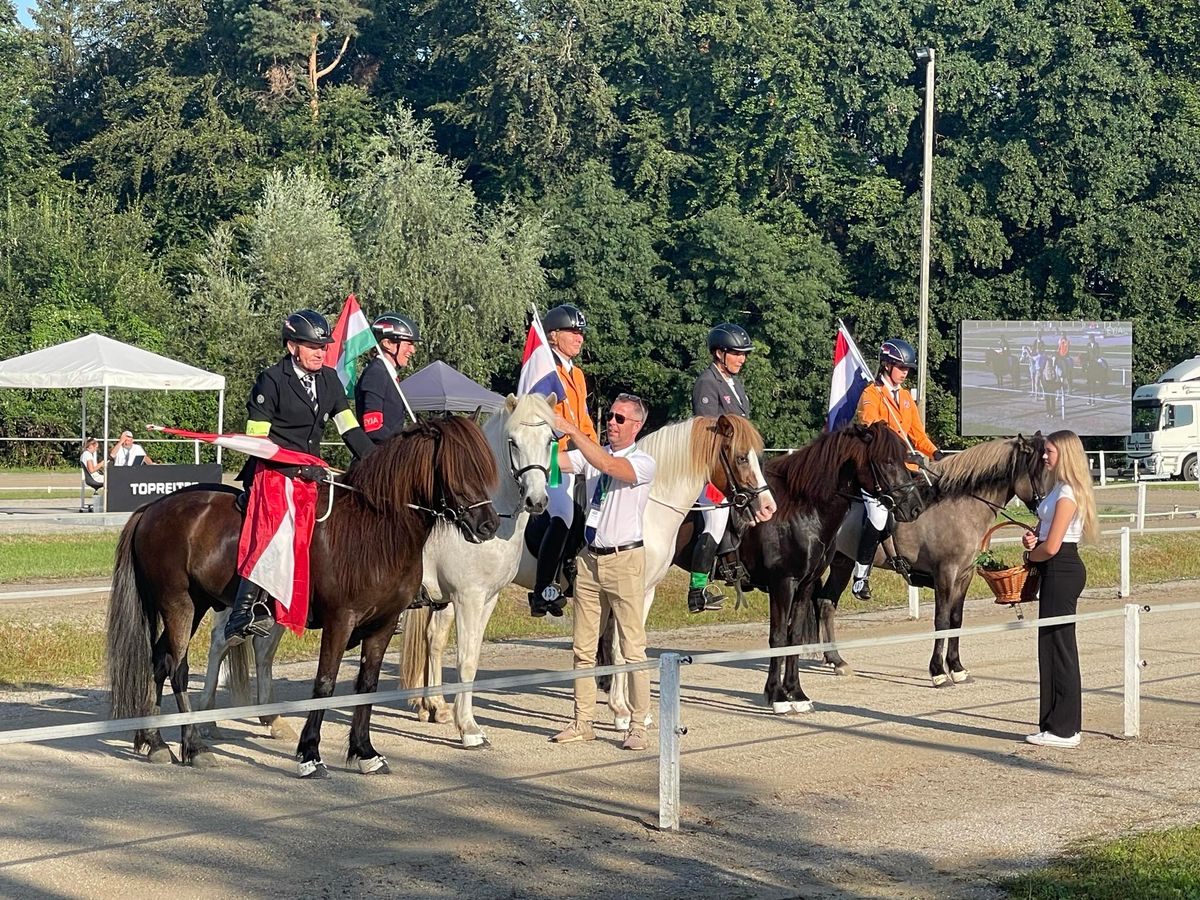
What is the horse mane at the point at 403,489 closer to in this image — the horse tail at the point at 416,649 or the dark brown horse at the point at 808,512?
the horse tail at the point at 416,649

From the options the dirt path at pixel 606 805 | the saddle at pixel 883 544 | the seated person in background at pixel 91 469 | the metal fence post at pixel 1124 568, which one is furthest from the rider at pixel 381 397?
the seated person in background at pixel 91 469

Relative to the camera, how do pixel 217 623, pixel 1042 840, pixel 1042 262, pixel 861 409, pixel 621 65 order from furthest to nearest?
1. pixel 621 65
2. pixel 1042 262
3. pixel 861 409
4. pixel 217 623
5. pixel 1042 840

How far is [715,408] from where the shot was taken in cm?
1227

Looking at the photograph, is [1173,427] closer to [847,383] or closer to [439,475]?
[847,383]

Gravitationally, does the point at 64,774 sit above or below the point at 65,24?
below

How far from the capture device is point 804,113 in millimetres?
60719

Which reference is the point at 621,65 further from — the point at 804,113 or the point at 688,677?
the point at 688,677

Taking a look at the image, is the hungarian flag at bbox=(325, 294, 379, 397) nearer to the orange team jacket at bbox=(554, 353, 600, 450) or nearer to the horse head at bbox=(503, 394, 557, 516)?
the orange team jacket at bbox=(554, 353, 600, 450)

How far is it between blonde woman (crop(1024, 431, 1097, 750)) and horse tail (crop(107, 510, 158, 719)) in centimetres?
605

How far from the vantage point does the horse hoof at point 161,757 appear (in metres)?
9.82

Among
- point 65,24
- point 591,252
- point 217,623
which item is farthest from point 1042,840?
point 65,24

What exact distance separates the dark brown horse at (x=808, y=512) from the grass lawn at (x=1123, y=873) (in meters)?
4.25

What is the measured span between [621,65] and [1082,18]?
19.7 meters

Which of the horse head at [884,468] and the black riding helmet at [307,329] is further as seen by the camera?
the horse head at [884,468]
